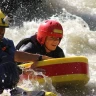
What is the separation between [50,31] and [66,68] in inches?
20.0

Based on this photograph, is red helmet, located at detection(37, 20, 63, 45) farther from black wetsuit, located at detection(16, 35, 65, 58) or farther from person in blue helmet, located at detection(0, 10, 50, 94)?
person in blue helmet, located at detection(0, 10, 50, 94)

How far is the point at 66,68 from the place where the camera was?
4.61 metres

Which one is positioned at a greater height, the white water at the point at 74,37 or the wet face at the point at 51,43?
the wet face at the point at 51,43

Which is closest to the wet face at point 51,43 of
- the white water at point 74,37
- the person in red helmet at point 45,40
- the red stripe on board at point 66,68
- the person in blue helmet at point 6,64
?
the person in red helmet at point 45,40

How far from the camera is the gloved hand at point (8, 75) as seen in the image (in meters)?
3.56

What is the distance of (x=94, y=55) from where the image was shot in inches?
272

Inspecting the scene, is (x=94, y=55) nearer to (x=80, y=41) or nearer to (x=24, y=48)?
(x=80, y=41)

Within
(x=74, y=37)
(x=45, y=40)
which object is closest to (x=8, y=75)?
(x=45, y=40)

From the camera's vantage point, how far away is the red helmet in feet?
15.3

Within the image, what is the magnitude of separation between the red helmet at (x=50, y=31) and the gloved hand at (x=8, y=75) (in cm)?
113

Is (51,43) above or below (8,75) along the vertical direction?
above

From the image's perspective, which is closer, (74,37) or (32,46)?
(32,46)

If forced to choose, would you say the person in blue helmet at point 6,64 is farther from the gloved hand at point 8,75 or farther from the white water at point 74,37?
the white water at point 74,37

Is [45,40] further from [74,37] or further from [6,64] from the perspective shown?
[74,37]
